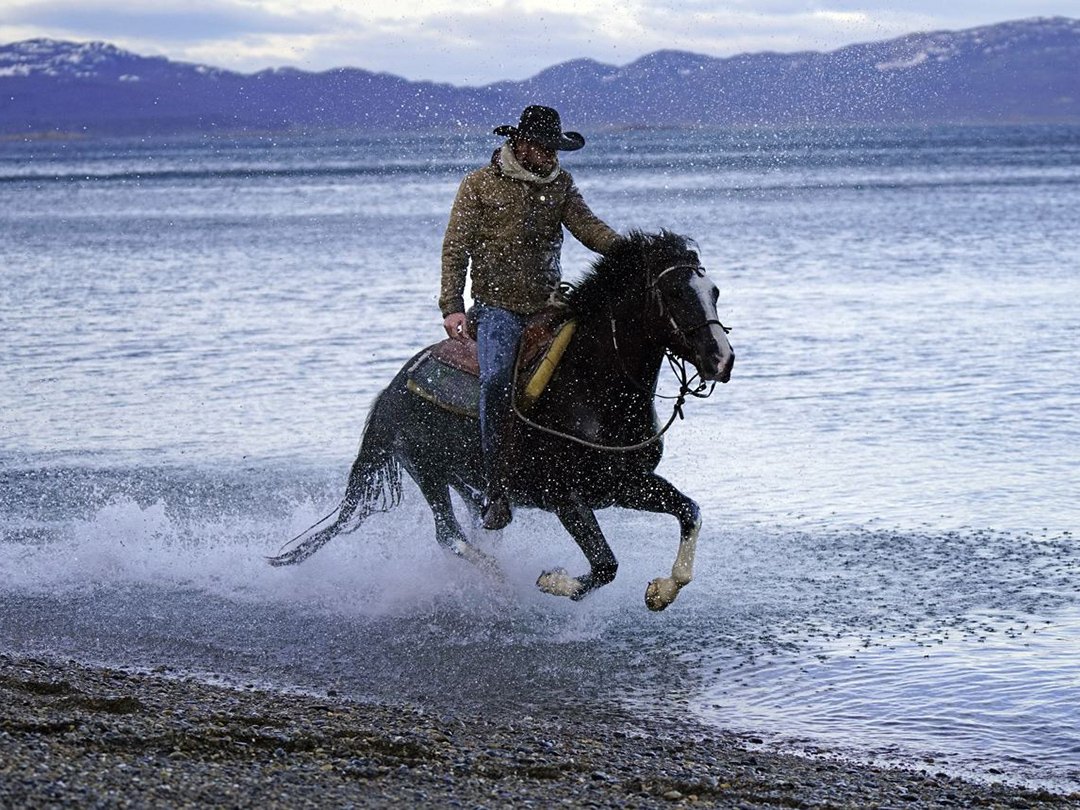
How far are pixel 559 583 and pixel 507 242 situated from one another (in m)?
1.78

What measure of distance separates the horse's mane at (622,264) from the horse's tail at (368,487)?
1913mm

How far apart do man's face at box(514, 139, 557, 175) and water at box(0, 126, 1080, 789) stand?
2.35m

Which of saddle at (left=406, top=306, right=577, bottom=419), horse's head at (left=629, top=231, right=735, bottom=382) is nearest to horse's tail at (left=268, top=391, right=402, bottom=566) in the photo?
saddle at (left=406, top=306, right=577, bottom=419)

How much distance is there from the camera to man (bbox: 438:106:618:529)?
788 centimetres

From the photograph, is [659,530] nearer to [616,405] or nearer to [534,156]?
[616,405]

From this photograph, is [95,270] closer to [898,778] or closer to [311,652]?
[311,652]

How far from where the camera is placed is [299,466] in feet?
40.6

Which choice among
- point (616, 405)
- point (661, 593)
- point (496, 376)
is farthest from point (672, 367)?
point (661, 593)

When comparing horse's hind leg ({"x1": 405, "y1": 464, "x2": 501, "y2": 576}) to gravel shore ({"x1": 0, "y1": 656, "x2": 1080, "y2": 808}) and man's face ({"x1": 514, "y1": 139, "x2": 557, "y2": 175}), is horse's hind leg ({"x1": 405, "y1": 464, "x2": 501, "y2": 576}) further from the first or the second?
gravel shore ({"x1": 0, "y1": 656, "x2": 1080, "y2": 808})

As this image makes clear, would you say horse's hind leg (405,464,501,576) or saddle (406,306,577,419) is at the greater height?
saddle (406,306,577,419)

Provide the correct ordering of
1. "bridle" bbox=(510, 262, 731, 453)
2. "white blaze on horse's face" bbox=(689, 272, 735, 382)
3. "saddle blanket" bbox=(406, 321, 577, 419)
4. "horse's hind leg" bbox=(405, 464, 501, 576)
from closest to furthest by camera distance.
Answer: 1. "white blaze on horse's face" bbox=(689, 272, 735, 382)
2. "bridle" bbox=(510, 262, 731, 453)
3. "saddle blanket" bbox=(406, 321, 577, 419)
4. "horse's hind leg" bbox=(405, 464, 501, 576)

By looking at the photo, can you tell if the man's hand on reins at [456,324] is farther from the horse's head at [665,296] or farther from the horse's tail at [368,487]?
the horse's tail at [368,487]

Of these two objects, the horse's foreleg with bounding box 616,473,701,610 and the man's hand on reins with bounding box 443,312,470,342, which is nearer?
the horse's foreleg with bounding box 616,473,701,610

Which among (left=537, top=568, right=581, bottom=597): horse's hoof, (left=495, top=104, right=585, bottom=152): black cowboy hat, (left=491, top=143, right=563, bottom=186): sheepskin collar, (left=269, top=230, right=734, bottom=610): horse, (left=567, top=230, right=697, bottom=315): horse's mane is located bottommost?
(left=537, top=568, right=581, bottom=597): horse's hoof
